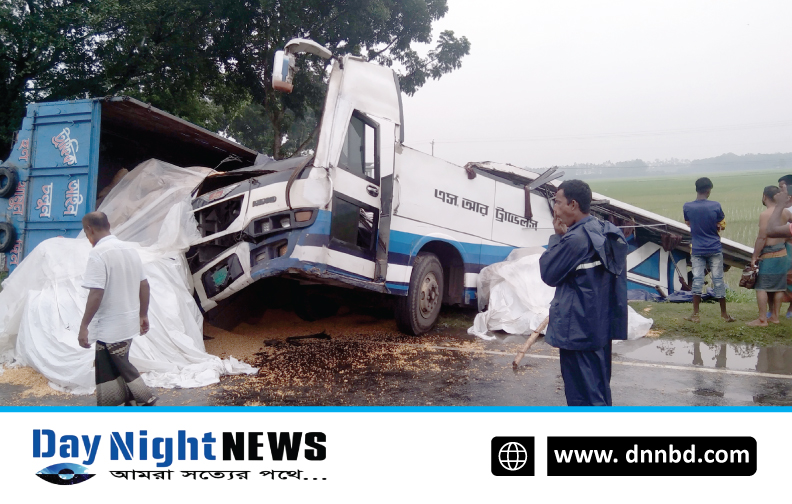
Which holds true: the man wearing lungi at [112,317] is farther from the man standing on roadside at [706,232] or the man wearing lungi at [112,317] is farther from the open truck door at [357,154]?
the man standing on roadside at [706,232]

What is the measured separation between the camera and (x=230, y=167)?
27.4 ft

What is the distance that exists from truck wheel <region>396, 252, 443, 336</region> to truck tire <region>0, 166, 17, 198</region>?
178 inches

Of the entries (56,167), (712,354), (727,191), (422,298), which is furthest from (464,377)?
(56,167)

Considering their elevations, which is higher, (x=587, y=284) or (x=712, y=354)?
(x=587, y=284)

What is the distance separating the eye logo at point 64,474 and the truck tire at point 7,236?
4456 mm

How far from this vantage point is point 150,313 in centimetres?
511

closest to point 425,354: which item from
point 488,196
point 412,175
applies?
point 412,175

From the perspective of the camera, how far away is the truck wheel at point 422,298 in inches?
256

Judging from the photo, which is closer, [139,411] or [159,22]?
[139,411]

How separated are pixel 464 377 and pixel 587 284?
2327 mm

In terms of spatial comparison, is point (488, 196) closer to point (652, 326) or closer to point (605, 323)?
point (652, 326)

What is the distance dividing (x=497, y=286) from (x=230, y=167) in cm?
422

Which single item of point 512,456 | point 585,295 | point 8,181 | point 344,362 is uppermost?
point 8,181

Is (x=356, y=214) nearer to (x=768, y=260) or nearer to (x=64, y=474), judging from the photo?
(x=64, y=474)
